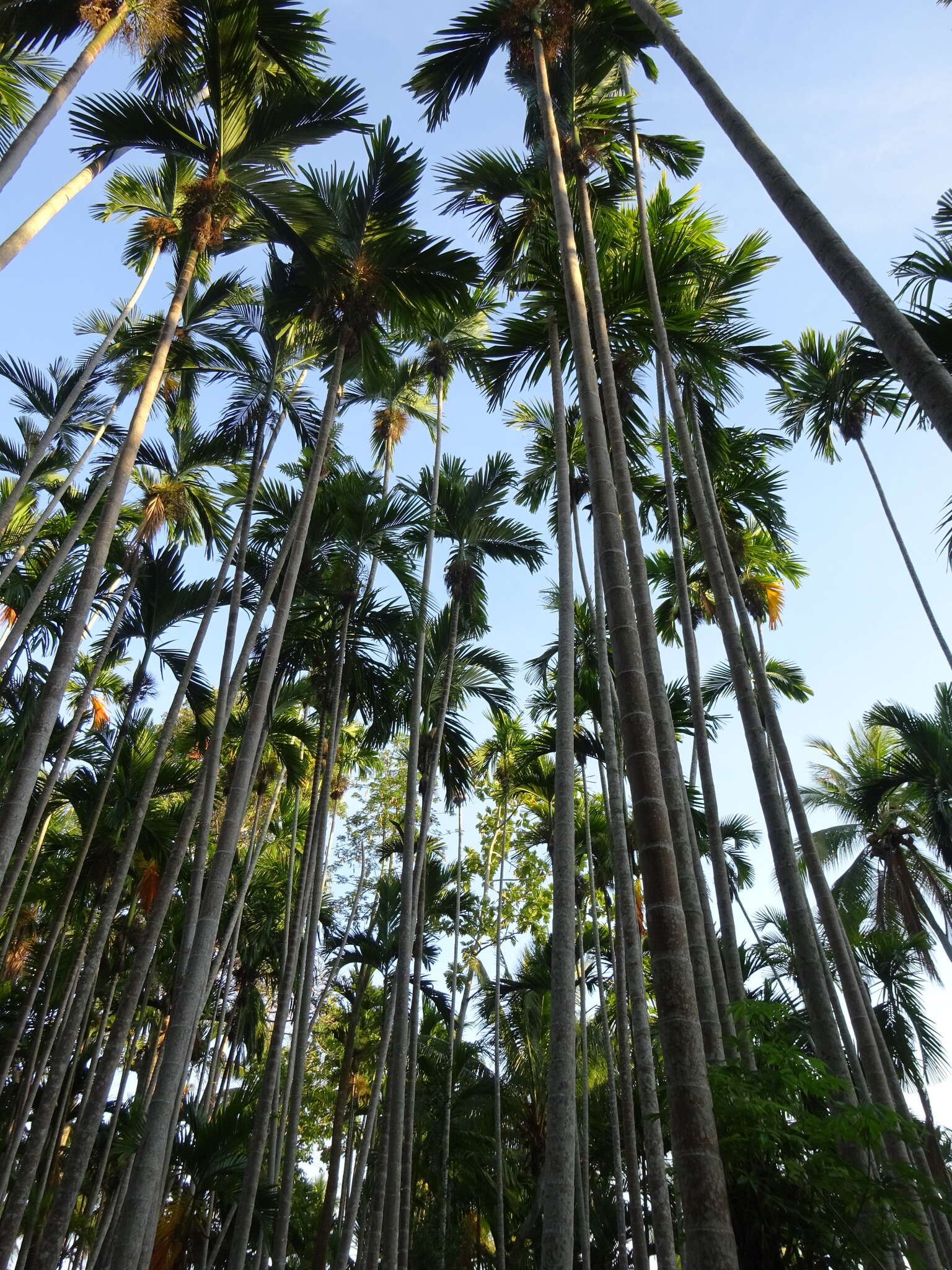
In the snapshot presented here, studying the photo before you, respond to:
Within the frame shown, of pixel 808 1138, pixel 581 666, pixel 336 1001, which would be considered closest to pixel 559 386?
pixel 581 666

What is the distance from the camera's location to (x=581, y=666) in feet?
41.7

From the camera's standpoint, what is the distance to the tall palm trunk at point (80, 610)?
234 inches

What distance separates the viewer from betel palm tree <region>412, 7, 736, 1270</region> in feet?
10.9

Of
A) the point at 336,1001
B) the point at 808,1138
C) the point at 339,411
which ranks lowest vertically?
the point at 808,1138

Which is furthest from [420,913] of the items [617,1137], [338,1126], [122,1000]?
[338,1126]

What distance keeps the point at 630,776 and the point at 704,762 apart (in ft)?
14.3

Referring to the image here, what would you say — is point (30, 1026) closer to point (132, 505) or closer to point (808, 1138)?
point (132, 505)

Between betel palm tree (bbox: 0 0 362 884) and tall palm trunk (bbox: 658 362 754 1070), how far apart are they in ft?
15.2

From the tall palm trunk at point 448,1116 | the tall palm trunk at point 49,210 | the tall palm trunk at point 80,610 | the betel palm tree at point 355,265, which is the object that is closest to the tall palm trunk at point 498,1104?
the tall palm trunk at point 448,1116

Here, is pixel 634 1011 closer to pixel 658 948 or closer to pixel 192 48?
pixel 658 948

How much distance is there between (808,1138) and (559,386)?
7.41m

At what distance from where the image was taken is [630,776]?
14.4 feet

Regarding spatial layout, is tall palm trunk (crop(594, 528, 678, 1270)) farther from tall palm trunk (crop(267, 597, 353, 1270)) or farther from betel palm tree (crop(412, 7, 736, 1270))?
tall palm trunk (crop(267, 597, 353, 1270))

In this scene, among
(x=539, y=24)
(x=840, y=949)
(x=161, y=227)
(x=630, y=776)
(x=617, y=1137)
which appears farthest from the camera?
(x=617, y=1137)
